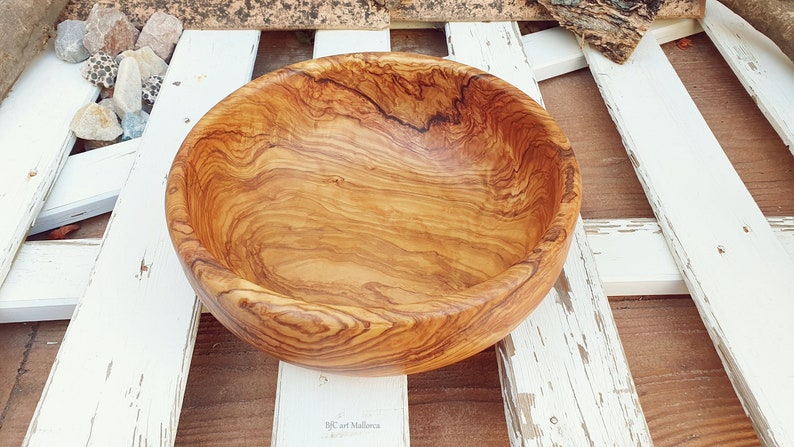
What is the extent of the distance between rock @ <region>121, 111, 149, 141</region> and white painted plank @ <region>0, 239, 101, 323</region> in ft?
0.69

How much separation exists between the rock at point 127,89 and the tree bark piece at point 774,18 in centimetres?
97

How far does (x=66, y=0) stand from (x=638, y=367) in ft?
3.39

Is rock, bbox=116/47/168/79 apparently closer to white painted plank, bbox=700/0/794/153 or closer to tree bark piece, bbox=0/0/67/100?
tree bark piece, bbox=0/0/67/100

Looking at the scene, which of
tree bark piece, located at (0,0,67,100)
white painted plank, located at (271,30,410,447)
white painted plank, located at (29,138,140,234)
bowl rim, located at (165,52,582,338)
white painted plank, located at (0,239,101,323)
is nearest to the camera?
bowl rim, located at (165,52,582,338)

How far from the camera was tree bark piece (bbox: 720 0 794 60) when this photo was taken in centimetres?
102

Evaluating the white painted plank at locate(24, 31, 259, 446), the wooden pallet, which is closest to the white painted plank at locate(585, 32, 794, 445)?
the wooden pallet

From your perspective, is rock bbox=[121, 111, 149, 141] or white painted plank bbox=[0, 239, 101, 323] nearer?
white painted plank bbox=[0, 239, 101, 323]

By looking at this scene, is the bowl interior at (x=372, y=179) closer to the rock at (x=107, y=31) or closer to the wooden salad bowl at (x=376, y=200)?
the wooden salad bowl at (x=376, y=200)

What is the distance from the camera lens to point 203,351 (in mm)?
748

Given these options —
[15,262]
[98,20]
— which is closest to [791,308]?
[15,262]

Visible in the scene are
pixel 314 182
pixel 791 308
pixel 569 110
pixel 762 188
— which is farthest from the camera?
pixel 569 110

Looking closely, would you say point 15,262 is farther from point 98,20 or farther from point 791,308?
point 791,308

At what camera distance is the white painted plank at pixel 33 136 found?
2.61 feet

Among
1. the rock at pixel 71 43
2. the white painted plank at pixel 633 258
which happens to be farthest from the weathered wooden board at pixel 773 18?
the rock at pixel 71 43
